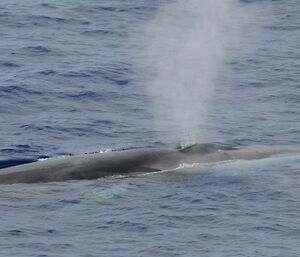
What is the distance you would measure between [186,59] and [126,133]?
47.9ft

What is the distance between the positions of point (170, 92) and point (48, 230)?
2095 cm

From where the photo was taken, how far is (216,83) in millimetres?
58250

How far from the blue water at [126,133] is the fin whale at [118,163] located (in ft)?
1.83

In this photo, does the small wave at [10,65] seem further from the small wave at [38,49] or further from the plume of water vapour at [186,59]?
the plume of water vapour at [186,59]

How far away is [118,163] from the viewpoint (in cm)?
4134

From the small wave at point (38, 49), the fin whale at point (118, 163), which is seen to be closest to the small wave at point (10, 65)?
the small wave at point (38, 49)

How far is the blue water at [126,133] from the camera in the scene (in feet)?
114

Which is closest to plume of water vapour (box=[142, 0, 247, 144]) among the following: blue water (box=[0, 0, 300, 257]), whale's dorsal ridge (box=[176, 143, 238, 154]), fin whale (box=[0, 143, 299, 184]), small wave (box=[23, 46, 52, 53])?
blue water (box=[0, 0, 300, 257])

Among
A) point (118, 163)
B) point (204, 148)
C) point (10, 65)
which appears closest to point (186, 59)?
point (10, 65)

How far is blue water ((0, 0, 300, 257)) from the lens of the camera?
1368 inches

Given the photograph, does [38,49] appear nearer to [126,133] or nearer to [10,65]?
[10,65]

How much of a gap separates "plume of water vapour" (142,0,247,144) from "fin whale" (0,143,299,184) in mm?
2538

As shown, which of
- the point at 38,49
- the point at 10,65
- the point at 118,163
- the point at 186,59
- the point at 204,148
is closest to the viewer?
the point at 118,163

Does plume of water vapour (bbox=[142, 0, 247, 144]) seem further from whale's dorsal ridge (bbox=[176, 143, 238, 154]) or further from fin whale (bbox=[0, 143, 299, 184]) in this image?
fin whale (bbox=[0, 143, 299, 184])
